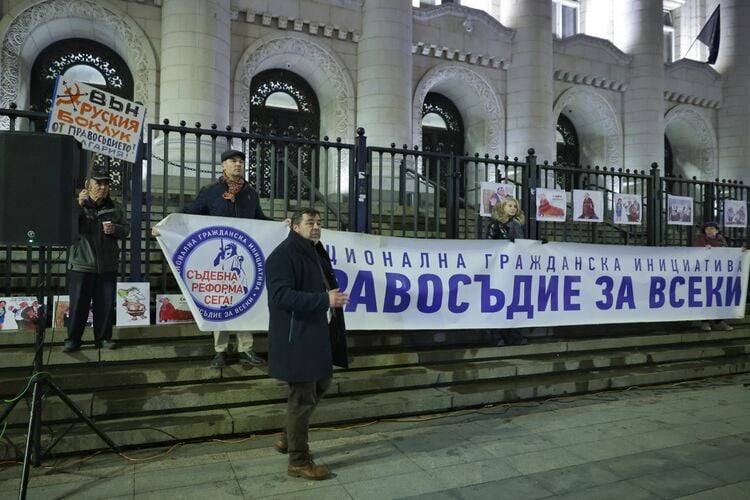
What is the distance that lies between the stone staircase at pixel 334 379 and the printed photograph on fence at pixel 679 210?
236 cm

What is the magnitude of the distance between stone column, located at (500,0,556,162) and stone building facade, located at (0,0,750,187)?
1.7 inches

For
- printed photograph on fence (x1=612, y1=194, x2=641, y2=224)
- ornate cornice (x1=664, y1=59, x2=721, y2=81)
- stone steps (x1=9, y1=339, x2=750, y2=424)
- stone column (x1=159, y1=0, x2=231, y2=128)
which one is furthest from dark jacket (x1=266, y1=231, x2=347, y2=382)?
ornate cornice (x1=664, y1=59, x2=721, y2=81)

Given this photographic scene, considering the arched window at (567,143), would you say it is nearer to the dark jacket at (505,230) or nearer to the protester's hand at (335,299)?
the dark jacket at (505,230)

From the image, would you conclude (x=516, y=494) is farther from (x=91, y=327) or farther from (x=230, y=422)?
(x=91, y=327)

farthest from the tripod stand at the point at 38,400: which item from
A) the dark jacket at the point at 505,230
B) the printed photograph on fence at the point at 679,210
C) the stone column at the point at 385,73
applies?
the stone column at the point at 385,73

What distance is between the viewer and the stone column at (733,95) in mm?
20859

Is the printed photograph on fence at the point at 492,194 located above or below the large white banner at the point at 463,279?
above

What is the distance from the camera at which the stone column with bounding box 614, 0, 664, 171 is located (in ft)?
62.7

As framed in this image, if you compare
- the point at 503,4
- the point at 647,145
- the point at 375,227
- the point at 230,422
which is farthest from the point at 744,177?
the point at 230,422

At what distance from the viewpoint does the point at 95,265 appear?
5.08 metres

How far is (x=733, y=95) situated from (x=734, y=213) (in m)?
15.8

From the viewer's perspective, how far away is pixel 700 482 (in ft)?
12.4

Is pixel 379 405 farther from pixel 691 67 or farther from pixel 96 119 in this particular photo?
pixel 691 67

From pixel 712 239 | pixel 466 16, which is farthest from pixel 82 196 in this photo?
pixel 466 16
